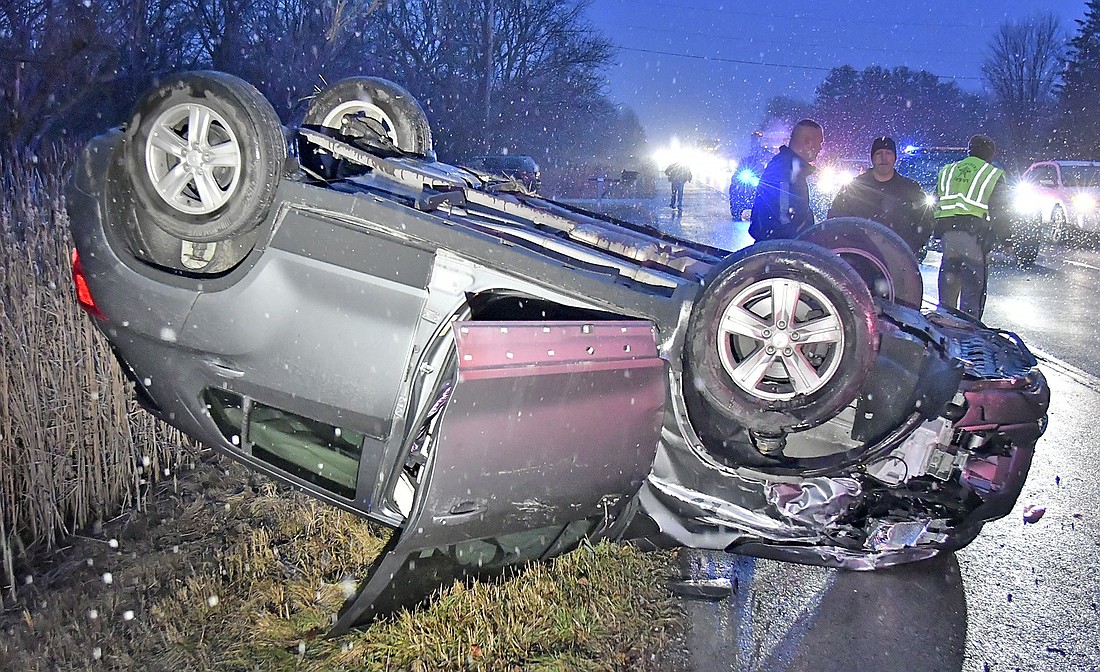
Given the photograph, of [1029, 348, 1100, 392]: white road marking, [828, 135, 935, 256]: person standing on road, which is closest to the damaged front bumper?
[828, 135, 935, 256]: person standing on road

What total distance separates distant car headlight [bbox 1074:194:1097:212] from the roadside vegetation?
16420 millimetres

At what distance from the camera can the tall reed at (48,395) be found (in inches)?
140

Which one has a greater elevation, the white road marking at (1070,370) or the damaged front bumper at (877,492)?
the damaged front bumper at (877,492)

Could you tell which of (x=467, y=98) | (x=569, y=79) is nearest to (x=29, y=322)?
(x=467, y=98)

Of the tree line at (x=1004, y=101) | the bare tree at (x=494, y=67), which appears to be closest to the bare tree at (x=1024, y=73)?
the tree line at (x=1004, y=101)

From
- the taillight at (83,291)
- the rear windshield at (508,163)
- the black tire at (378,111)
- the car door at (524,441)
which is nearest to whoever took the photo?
the car door at (524,441)

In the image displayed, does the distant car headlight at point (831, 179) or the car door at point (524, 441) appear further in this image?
the distant car headlight at point (831, 179)

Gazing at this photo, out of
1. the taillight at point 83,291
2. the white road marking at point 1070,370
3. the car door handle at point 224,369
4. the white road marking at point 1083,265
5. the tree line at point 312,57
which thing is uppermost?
the tree line at point 312,57

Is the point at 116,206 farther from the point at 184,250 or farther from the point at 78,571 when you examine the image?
the point at 78,571

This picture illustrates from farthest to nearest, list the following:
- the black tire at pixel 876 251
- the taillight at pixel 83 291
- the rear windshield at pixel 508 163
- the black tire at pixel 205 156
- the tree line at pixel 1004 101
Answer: the tree line at pixel 1004 101 → the rear windshield at pixel 508 163 → the black tire at pixel 876 251 → the taillight at pixel 83 291 → the black tire at pixel 205 156

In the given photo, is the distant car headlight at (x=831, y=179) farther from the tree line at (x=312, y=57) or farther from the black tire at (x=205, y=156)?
the black tire at (x=205, y=156)

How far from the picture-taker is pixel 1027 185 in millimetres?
16766

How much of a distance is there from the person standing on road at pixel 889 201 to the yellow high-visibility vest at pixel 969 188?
1212 millimetres

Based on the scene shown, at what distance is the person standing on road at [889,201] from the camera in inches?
246
